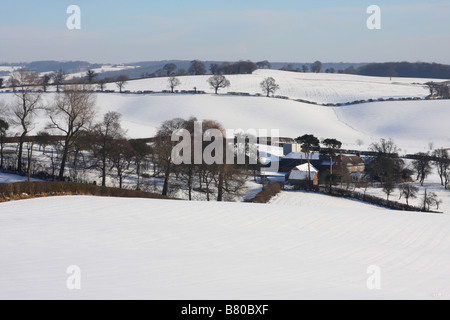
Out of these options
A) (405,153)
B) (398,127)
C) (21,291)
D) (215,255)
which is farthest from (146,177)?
(398,127)

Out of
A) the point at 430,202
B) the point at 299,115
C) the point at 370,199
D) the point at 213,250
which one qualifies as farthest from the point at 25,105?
the point at 299,115

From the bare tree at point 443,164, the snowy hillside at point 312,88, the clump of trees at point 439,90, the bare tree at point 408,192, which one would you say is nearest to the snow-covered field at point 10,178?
the bare tree at point 408,192

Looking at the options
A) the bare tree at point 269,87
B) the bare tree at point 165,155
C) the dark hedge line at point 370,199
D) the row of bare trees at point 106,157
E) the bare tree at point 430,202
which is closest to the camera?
the bare tree at point 165,155

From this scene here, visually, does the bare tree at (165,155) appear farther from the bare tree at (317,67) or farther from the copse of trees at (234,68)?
the bare tree at (317,67)

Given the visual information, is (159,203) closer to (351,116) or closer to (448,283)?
(448,283)

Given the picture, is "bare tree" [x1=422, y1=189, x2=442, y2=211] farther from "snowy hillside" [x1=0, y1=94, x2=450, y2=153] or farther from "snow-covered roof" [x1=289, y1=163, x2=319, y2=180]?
"snowy hillside" [x1=0, y1=94, x2=450, y2=153]

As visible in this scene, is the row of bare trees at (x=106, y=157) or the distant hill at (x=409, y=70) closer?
the row of bare trees at (x=106, y=157)

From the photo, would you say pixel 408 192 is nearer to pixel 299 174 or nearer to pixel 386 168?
pixel 386 168
